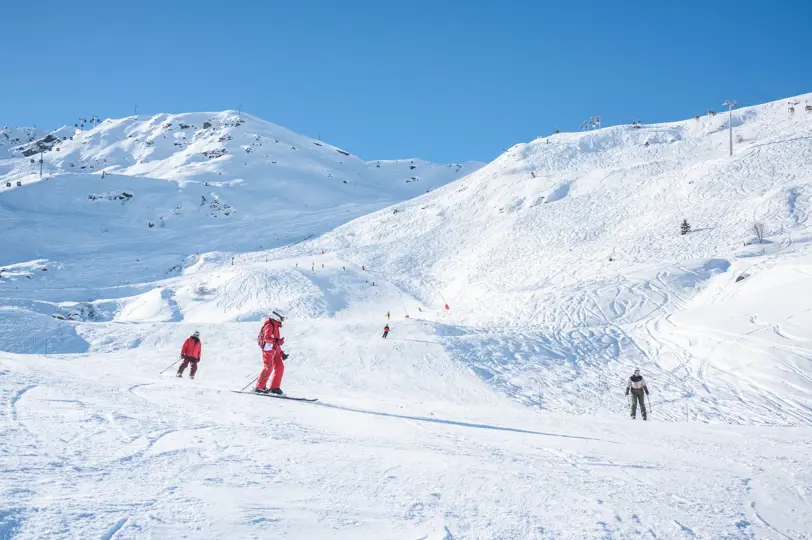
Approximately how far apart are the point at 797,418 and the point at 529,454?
555 inches

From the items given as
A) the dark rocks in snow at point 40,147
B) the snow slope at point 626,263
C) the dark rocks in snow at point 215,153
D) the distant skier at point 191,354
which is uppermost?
the dark rocks in snow at point 40,147

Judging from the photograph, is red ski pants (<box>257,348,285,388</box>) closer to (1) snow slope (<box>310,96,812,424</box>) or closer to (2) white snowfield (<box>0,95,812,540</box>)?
(2) white snowfield (<box>0,95,812,540</box>)

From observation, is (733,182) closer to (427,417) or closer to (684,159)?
(684,159)

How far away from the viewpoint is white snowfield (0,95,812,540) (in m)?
4.15

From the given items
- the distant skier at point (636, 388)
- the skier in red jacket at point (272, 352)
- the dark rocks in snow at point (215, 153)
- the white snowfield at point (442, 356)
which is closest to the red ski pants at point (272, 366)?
the skier in red jacket at point (272, 352)

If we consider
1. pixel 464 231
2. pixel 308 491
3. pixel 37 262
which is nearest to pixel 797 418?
pixel 308 491

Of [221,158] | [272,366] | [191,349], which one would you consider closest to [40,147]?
[221,158]

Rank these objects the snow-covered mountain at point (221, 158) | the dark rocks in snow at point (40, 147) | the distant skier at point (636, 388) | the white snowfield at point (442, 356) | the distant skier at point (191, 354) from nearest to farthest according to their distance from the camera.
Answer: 1. the white snowfield at point (442, 356)
2. the distant skier at point (636, 388)
3. the distant skier at point (191, 354)
4. the snow-covered mountain at point (221, 158)
5. the dark rocks in snow at point (40, 147)

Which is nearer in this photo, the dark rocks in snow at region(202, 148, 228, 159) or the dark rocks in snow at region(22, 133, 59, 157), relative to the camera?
the dark rocks in snow at region(202, 148, 228, 159)

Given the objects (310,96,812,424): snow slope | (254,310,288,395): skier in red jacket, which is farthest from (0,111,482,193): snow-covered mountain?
(254,310,288,395): skier in red jacket

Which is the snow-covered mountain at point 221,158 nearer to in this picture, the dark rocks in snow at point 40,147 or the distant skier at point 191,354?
the dark rocks in snow at point 40,147

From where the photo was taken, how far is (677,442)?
26.5ft

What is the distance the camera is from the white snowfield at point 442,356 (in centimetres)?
415

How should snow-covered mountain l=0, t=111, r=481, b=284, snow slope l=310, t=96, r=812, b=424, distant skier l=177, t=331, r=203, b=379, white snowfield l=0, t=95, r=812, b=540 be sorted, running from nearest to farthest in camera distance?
white snowfield l=0, t=95, r=812, b=540
distant skier l=177, t=331, r=203, b=379
snow slope l=310, t=96, r=812, b=424
snow-covered mountain l=0, t=111, r=481, b=284
